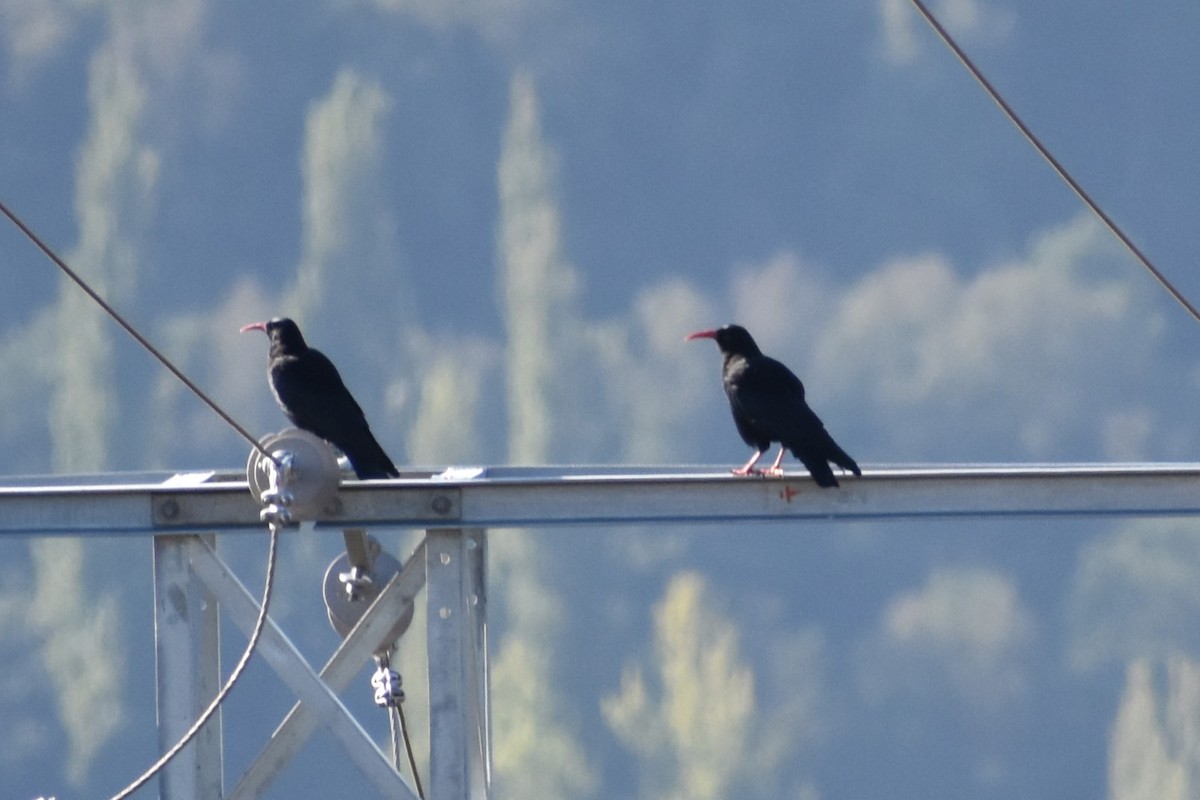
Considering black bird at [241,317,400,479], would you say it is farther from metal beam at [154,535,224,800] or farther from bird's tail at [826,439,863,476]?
bird's tail at [826,439,863,476]

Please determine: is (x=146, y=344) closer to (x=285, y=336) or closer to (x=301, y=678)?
(x=301, y=678)

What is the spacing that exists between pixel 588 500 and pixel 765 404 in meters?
1.68

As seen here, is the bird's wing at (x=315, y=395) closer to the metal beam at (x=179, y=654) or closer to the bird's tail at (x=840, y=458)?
the metal beam at (x=179, y=654)

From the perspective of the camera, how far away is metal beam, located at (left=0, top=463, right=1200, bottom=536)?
5.13m

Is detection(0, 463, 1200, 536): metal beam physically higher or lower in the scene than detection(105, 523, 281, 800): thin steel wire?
higher

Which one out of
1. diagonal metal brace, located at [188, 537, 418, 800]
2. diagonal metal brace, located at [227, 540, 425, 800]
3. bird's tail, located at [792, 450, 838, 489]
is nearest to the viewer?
diagonal metal brace, located at [188, 537, 418, 800]

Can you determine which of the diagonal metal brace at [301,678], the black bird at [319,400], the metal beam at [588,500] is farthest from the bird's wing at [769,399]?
the diagonal metal brace at [301,678]

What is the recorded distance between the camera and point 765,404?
265 inches

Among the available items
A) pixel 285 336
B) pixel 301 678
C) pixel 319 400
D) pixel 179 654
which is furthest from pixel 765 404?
pixel 179 654

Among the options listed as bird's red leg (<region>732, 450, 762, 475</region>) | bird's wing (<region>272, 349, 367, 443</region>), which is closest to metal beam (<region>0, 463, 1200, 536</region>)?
bird's red leg (<region>732, 450, 762, 475</region>)

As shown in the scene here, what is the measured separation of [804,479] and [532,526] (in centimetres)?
75

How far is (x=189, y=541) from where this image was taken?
5184 millimetres

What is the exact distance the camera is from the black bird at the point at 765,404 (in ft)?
19.8

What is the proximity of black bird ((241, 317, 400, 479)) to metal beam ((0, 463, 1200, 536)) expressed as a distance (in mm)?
1049
